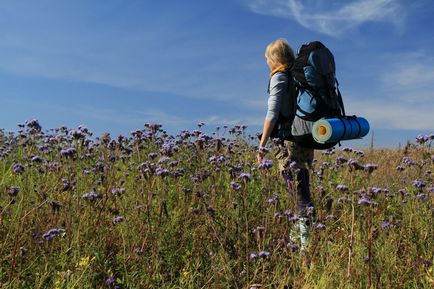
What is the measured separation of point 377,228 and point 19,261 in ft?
12.6

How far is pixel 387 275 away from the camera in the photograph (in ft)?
13.2

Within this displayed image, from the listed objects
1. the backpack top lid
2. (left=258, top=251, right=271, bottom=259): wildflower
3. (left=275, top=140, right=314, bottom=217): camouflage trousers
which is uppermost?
the backpack top lid

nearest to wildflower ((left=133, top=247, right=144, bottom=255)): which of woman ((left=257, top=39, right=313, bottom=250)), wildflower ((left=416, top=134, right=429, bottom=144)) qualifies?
woman ((left=257, top=39, right=313, bottom=250))

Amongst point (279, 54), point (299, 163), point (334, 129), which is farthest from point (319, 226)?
point (279, 54)

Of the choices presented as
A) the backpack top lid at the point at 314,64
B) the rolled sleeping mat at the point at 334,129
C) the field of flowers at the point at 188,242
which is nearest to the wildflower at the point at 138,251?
the field of flowers at the point at 188,242

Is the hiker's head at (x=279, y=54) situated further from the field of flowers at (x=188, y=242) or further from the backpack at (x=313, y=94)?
the field of flowers at (x=188, y=242)

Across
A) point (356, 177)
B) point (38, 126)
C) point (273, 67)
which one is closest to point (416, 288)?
point (273, 67)

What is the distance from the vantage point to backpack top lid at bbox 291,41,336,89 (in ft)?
16.8

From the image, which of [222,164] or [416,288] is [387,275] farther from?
[222,164]

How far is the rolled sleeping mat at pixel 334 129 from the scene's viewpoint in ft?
15.5

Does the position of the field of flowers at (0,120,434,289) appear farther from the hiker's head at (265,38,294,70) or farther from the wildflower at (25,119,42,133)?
the hiker's head at (265,38,294,70)

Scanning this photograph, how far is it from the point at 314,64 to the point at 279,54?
0.44 m

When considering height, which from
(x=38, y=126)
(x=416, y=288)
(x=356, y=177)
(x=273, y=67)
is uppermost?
(x=273, y=67)

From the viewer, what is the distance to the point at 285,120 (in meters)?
5.32
